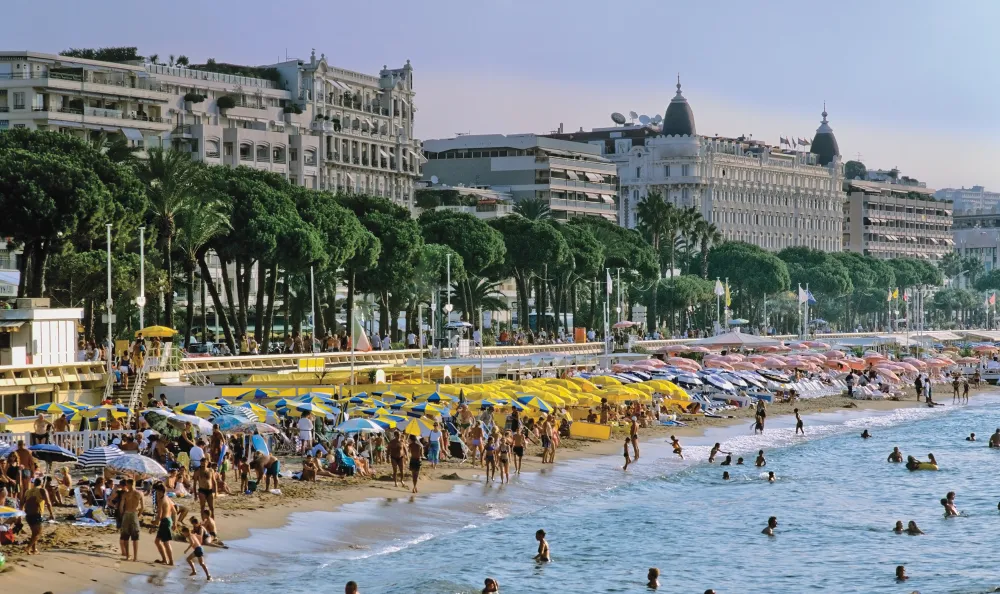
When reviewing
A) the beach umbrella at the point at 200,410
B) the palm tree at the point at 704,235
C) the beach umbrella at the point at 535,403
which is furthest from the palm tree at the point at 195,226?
the palm tree at the point at 704,235

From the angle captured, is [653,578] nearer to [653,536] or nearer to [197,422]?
[653,536]

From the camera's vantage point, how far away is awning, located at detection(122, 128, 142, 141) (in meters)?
99.5

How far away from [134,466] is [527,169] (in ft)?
418

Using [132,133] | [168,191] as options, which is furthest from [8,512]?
[132,133]

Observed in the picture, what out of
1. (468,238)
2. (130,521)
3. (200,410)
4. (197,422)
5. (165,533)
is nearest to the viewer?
(130,521)

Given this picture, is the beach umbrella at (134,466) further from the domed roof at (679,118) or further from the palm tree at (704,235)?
A: the domed roof at (679,118)

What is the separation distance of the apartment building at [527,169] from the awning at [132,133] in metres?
53.9

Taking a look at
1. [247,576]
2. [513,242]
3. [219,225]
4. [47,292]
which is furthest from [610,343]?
[247,576]

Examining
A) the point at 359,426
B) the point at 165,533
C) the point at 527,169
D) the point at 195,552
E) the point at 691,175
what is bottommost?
the point at 195,552

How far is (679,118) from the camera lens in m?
191

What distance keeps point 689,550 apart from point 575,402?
62.6ft

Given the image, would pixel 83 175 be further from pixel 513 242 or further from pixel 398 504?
pixel 513 242

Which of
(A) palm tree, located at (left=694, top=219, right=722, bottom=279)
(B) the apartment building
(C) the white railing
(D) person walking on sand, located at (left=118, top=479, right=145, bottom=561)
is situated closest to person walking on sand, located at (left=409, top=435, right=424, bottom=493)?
(C) the white railing

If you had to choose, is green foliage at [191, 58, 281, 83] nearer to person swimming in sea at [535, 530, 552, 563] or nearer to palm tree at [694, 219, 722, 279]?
palm tree at [694, 219, 722, 279]
